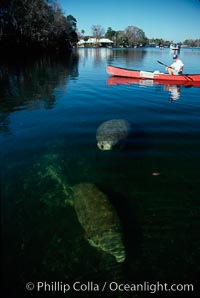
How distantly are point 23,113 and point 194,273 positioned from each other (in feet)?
31.8

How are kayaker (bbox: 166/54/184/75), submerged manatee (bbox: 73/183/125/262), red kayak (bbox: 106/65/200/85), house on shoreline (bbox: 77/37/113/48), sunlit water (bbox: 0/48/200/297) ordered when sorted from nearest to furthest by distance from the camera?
sunlit water (bbox: 0/48/200/297) → submerged manatee (bbox: 73/183/125/262) → red kayak (bbox: 106/65/200/85) → kayaker (bbox: 166/54/184/75) → house on shoreline (bbox: 77/37/113/48)

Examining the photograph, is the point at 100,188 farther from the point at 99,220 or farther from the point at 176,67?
the point at 176,67

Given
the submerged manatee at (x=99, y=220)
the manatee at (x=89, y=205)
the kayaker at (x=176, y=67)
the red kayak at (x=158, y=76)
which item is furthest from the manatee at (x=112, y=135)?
the kayaker at (x=176, y=67)

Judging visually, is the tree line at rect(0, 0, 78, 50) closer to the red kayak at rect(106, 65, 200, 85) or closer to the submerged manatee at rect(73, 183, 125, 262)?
the red kayak at rect(106, 65, 200, 85)

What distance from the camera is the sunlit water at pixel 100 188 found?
335 cm

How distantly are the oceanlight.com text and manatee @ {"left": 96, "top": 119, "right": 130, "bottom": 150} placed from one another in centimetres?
432

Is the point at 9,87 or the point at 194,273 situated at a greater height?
the point at 9,87

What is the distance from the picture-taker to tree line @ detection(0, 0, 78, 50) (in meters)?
42.6

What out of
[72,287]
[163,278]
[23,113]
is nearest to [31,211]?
[72,287]

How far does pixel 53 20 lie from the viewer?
58.0 meters

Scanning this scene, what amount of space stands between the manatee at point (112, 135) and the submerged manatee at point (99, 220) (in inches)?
95.1

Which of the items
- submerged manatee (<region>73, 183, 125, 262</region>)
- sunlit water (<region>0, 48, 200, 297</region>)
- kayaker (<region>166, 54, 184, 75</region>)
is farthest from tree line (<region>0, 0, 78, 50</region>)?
submerged manatee (<region>73, 183, 125, 262</region>)

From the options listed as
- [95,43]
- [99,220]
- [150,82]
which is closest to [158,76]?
[150,82]

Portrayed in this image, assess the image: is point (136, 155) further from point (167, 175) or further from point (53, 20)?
point (53, 20)
